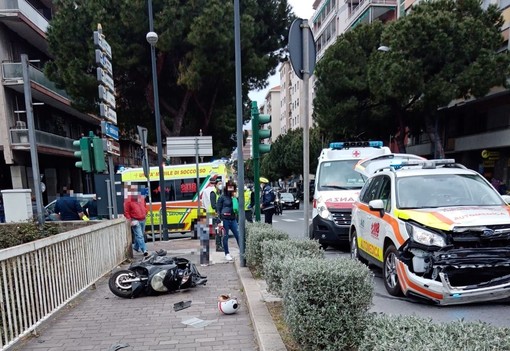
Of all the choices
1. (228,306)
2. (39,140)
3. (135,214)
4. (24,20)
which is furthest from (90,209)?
(24,20)

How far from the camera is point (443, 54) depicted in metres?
19.4

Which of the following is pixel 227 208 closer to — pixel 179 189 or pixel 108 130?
pixel 108 130

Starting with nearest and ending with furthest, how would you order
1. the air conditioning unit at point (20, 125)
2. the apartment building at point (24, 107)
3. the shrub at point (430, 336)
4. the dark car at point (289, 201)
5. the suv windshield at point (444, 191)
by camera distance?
the shrub at point (430, 336) < the suv windshield at point (444, 191) < the apartment building at point (24, 107) < the air conditioning unit at point (20, 125) < the dark car at point (289, 201)

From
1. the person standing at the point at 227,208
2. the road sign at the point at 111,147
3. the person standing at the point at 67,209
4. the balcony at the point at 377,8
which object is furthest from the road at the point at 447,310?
the balcony at the point at 377,8

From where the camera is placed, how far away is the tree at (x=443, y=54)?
18781 millimetres

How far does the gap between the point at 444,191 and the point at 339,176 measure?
13.1ft

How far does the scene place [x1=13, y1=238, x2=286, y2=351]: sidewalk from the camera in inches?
153

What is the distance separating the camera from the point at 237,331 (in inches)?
166

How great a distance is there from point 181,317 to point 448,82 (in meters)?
19.9

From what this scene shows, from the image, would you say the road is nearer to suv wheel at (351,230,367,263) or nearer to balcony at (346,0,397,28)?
suv wheel at (351,230,367,263)

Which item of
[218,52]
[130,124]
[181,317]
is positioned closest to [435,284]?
[181,317]

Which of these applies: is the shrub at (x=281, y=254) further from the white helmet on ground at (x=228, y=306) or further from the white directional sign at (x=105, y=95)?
the white directional sign at (x=105, y=95)

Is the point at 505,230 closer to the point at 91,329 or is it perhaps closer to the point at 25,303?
the point at 91,329

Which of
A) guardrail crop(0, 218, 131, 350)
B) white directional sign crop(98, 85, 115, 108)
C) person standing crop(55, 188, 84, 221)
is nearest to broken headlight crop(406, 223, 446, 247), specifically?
guardrail crop(0, 218, 131, 350)
